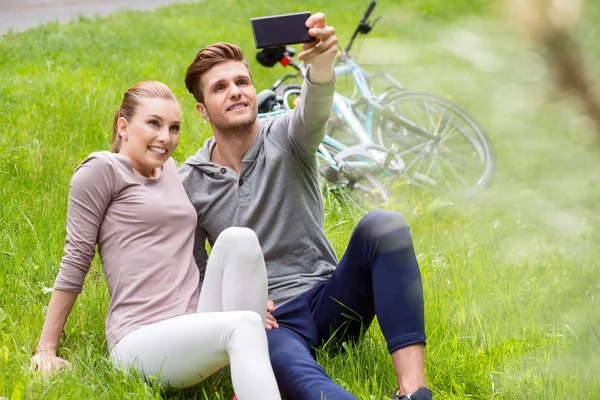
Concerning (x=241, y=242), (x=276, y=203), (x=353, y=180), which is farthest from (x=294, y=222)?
(x=353, y=180)

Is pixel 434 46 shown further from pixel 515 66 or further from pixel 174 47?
pixel 174 47

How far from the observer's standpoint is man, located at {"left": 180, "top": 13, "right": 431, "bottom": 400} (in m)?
A: 2.04

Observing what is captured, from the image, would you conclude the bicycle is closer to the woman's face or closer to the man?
the man

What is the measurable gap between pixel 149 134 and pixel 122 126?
0.12 metres

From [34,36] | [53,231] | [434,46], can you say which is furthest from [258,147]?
[34,36]

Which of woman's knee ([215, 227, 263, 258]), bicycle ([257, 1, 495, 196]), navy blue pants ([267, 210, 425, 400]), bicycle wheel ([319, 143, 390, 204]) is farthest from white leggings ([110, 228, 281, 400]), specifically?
bicycle wheel ([319, 143, 390, 204])

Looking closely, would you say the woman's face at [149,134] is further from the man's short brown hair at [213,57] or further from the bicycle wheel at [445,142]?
the bicycle wheel at [445,142]

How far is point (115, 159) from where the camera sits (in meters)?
2.12

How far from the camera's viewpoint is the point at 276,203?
7.41ft

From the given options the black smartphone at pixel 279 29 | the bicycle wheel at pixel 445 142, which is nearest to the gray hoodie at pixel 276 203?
the black smartphone at pixel 279 29

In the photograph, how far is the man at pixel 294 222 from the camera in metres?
2.04

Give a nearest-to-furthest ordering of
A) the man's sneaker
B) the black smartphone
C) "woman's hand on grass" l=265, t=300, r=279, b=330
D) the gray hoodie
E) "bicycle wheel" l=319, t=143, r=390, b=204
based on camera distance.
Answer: the black smartphone → the man's sneaker → "woman's hand on grass" l=265, t=300, r=279, b=330 → the gray hoodie → "bicycle wheel" l=319, t=143, r=390, b=204

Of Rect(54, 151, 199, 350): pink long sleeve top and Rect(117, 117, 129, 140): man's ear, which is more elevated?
Rect(117, 117, 129, 140): man's ear

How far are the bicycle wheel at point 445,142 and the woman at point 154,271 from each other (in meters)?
1.09
